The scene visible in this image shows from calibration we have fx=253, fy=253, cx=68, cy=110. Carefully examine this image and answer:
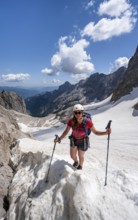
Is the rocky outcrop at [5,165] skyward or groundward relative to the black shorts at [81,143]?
groundward

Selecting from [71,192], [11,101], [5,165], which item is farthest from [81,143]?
[11,101]

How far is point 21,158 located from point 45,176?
4237mm

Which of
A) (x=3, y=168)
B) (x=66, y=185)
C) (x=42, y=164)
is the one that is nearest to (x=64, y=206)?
(x=66, y=185)

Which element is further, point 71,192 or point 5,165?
point 5,165

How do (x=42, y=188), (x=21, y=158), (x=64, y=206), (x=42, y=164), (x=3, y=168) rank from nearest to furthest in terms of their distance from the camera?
(x=64, y=206), (x=42, y=188), (x=42, y=164), (x=3, y=168), (x=21, y=158)

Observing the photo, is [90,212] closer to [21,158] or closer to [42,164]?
[42,164]

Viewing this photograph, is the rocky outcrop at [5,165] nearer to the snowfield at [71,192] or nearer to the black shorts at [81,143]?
the snowfield at [71,192]

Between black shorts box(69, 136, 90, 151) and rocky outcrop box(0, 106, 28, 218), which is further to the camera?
rocky outcrop box(0, 106, 28, 218)

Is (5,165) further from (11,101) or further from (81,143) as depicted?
(11,101)

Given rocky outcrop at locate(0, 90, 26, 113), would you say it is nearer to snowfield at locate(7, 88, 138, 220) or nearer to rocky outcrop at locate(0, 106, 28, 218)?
rocky outcrop at locate(0, 106, 28, 218)

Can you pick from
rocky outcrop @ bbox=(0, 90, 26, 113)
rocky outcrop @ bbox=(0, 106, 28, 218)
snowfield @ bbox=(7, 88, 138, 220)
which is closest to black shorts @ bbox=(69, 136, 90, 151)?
snowfield @ bbox=(7, 88, 138, 220)

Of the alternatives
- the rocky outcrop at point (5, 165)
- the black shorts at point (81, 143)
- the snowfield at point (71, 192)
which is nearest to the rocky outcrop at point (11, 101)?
the rocky outcrop at point (5, 165)

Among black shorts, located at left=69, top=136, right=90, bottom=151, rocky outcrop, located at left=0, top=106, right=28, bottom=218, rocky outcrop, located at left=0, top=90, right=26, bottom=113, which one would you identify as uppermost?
rocky outcrop, located at left=0, top=90, right=26, bottom=113

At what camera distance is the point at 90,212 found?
799 centimetres
